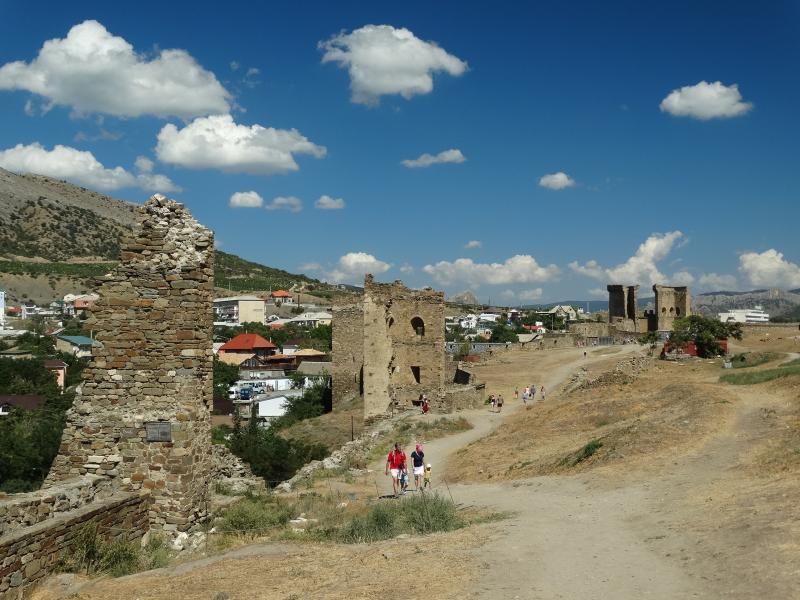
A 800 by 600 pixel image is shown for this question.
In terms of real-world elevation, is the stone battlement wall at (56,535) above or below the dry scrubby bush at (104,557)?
above

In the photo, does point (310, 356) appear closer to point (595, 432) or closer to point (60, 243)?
point (595, 432)

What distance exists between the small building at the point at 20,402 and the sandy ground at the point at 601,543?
111 feet

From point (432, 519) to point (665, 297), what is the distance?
59478mm

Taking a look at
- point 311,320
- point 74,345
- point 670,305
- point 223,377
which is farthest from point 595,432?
point 311,320

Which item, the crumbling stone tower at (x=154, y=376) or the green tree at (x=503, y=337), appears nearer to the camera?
the crumbling stone tower at (x=154, y=376)

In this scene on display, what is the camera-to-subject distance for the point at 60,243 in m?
Result: 126

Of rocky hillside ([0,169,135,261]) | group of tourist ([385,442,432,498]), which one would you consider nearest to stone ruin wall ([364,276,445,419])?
group of tourist ([385,442,432,498])

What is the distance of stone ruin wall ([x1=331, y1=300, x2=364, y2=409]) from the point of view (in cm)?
3009

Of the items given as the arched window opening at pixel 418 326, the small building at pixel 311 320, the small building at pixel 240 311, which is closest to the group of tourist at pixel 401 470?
the arched window opening at pixel 418 326

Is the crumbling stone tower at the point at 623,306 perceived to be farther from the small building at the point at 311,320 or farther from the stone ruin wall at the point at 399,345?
the small building at the point at 311,320

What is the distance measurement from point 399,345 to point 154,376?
21.2m

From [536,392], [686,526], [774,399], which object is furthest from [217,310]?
[686,526]

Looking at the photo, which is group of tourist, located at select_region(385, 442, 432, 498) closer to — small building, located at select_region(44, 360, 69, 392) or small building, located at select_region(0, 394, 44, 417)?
small building, located at select_region(0, 394, 44, 417)

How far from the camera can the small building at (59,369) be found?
53.1 meters
